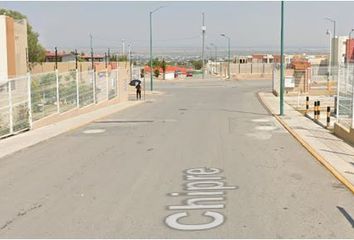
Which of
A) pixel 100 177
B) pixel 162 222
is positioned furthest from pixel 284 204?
pixel 100 177

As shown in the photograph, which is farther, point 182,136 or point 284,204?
point 182,136

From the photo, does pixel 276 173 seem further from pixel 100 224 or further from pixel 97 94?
pixel 97 94

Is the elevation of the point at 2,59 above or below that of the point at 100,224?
above

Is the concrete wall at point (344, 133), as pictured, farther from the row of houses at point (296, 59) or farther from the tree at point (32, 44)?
the row of houses at point (296, 59)

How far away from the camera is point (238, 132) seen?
1570cm

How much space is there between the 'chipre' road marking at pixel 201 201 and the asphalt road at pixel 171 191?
0.05 ft

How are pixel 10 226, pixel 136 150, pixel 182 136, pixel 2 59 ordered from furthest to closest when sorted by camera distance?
pixel 2 59 → pixel 182 136 → pixel 136 150 → pixel 10 226

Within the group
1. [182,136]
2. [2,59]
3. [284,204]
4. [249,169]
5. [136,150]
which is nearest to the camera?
[284,204]

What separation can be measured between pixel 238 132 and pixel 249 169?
6.28 meters

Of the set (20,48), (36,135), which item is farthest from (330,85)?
(36,135)

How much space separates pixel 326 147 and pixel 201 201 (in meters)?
6.57

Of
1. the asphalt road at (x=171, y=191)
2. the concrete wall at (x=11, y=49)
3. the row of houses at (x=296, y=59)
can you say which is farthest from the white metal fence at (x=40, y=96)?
the row of houses at (x=296, y=59)

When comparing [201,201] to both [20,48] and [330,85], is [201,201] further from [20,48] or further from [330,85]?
[330,85]

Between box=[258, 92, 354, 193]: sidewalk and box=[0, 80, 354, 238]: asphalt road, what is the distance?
0.29 m
